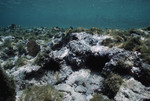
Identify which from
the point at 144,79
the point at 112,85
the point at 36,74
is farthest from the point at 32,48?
the point at 144,79

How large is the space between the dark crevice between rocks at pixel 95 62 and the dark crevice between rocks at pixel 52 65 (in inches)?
73.0

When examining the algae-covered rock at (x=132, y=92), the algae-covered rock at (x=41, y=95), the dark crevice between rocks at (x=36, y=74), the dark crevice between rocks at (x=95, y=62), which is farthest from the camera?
the dark crevice between rocks at (x=36, y=74)

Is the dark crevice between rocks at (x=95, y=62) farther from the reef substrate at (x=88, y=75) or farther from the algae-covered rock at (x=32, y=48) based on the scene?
the algae-covered rock at (x=32, y=48)

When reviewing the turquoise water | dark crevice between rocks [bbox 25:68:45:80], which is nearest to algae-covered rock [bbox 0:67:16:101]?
dark crevice between rocks [bbox 25:68:45:80]

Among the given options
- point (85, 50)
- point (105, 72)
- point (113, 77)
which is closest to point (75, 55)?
point (85, 50)

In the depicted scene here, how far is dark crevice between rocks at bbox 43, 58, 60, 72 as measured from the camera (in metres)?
7.20

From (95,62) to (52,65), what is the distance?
2.71m

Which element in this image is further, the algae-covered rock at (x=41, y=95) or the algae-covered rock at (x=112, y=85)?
the algae-covered rock at (x=112, y=85)

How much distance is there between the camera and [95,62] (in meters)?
6.81

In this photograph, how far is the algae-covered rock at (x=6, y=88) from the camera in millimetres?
3723

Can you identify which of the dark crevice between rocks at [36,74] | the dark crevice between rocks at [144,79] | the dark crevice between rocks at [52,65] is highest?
the dark crevice between rocks at [144,79]

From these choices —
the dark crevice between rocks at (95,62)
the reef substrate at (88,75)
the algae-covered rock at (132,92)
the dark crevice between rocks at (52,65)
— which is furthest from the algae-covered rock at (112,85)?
the dark crevice between rocks at (52,65)

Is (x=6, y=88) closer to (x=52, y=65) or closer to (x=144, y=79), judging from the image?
(x=52, y=65)

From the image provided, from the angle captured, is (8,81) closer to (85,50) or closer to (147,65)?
(85,50)
